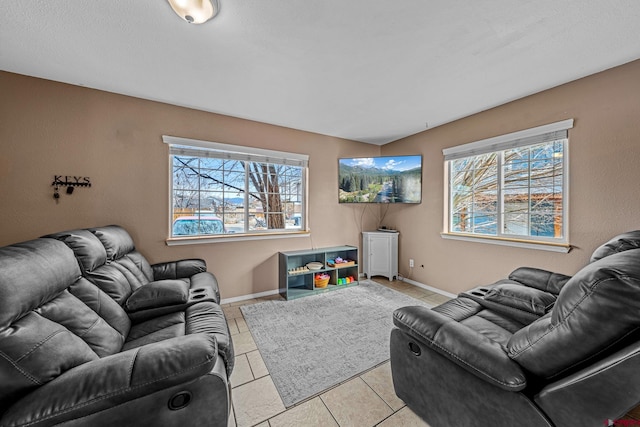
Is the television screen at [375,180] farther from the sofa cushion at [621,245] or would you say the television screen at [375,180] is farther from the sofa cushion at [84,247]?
the sofa cushion at [84,247]

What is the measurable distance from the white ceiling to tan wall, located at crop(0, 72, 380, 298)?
0.22 m

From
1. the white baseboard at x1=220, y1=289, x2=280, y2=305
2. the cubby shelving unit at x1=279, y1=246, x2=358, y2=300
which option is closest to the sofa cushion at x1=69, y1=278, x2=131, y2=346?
the white baseboard at x1=220, y1=289, x2=280, y2=305

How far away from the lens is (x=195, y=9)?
4.63 feet

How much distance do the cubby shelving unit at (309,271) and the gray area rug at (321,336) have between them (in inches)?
6.3

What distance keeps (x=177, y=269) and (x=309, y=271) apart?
166cm

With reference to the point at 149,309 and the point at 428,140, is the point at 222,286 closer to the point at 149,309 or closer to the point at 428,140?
the point at 149,309

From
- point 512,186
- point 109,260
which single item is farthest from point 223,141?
point 512,186

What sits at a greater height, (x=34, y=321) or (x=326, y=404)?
(x=34, y=321)

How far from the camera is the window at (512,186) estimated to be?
2.44 m

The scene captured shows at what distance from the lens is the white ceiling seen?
1.46 m

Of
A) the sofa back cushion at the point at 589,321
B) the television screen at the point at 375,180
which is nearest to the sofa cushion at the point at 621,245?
the sofa back cushion at the point at 589,321

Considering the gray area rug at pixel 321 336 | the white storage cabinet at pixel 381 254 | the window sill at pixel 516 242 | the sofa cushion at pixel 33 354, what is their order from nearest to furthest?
the sofa cushion at pixel 33 354, the gray area rug at pixel 321 336, the window sill at pixel 516 242, the white storage cabinet at pixel 381 254

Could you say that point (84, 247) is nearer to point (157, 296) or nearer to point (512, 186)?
point (157, 296)

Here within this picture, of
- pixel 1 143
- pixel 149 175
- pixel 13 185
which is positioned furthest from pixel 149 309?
pixel 1 143
